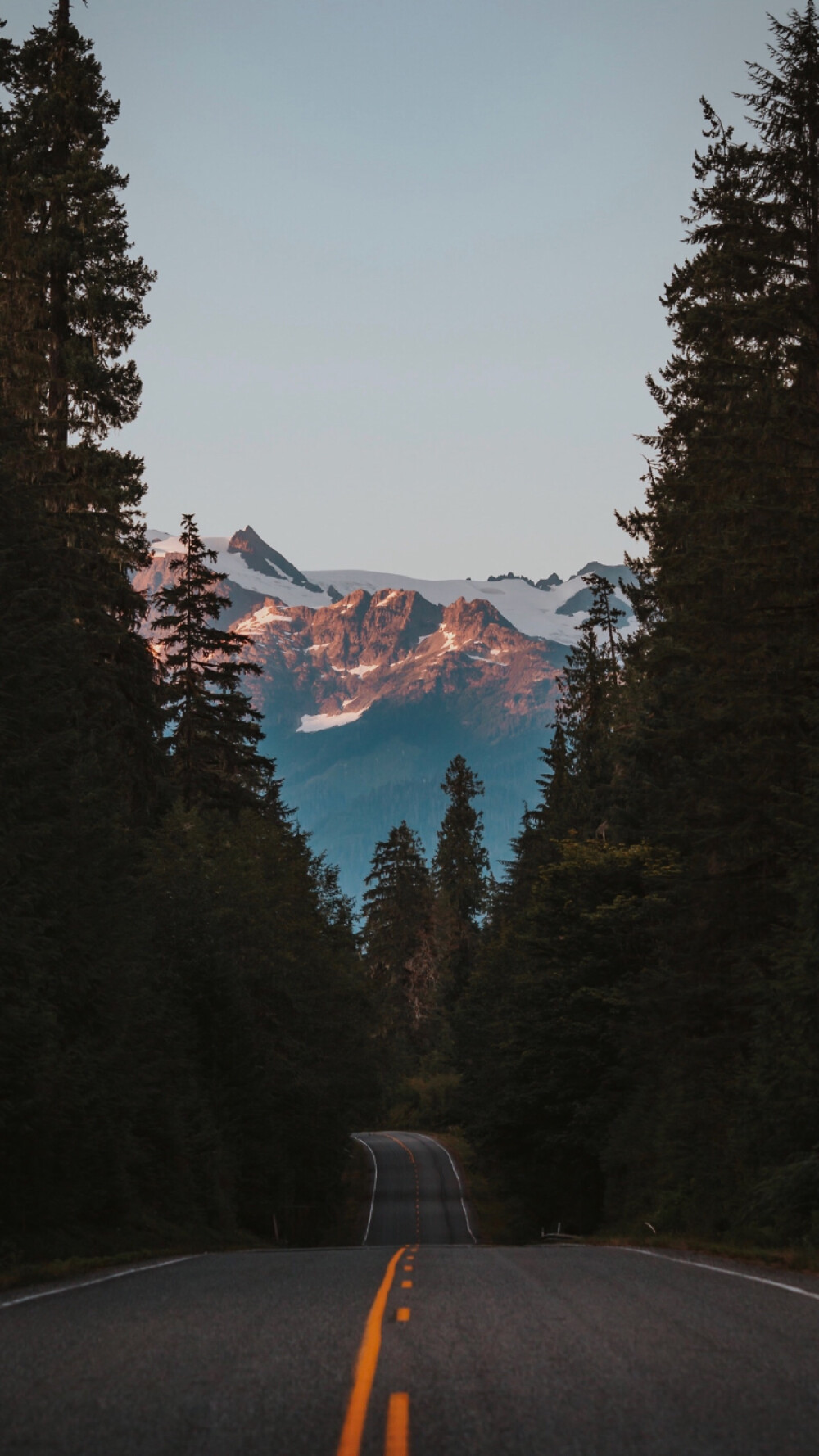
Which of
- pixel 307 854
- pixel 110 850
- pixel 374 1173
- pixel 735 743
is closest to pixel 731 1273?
pixel 735 743

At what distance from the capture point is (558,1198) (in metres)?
48.0

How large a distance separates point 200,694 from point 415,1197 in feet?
101

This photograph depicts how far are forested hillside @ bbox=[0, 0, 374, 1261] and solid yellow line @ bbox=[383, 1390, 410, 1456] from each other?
11816mm

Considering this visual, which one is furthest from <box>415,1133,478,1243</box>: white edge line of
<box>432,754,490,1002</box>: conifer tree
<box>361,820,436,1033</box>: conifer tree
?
<box>361,820,436,1033</box>: conifer tree

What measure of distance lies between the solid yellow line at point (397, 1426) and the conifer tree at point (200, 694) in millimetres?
43613

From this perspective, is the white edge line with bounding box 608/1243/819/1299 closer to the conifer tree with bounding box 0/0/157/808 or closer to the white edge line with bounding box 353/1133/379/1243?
the conifer tree with bounding box 0/0/157/808

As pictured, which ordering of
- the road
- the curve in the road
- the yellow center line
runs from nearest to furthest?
the road → the curve in the road → the yellow center line

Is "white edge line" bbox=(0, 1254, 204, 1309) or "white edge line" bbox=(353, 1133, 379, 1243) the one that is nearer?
"white edge line" bbox=(0, 1254, 204, 1309)

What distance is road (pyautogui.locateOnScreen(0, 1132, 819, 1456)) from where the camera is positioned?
6.68 meters

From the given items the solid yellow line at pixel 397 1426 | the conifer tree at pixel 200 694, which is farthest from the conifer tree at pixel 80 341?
the solid yellow line at pixel 397 1426

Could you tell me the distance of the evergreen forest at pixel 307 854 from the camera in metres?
22.5

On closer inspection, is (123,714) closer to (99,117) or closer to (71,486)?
(71,486)

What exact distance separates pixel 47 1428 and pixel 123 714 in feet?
99.2

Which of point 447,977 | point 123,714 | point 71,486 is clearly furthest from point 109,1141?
point 447,977
